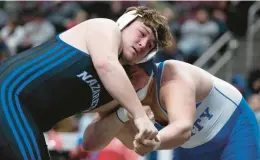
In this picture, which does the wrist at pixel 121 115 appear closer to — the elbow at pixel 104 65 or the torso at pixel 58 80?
the torso at pixel 58 80

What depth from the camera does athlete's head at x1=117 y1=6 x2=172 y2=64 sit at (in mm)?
3170

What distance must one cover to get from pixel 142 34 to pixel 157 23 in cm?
11

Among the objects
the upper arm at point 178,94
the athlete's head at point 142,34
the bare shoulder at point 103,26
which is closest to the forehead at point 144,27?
the athlete's head at point 142,34

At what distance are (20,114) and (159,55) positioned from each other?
611 centimetres

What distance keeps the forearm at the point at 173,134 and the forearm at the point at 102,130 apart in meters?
0.62

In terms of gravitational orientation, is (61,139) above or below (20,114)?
below

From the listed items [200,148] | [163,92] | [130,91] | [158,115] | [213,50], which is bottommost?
[213,50]

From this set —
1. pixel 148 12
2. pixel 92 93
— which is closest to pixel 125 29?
pixel 148 12

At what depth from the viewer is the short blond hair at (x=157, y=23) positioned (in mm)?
3258

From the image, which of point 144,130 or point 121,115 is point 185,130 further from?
point 121,115

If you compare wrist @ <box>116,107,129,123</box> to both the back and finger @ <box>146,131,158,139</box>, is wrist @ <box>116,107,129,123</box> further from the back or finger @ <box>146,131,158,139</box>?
finger @ <box>146,131,158,139</box>

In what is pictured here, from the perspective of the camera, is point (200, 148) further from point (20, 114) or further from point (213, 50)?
point (213, 50)

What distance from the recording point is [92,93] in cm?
312

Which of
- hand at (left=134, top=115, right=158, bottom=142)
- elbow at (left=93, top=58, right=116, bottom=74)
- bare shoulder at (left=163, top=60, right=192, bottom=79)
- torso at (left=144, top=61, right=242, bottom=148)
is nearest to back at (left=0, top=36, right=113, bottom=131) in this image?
elbow at (left=93, top=58, right=116, bottom=74)
